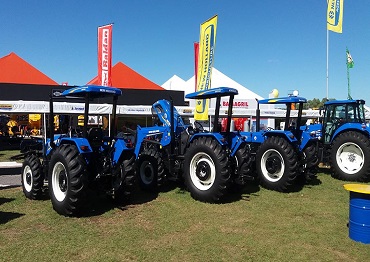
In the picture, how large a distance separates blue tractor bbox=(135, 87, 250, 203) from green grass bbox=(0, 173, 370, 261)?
456 mm

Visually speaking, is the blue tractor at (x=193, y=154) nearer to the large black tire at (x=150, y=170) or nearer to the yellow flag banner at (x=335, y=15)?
the large black tire at (x=150, y=170)

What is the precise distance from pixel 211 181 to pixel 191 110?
41.3 feet

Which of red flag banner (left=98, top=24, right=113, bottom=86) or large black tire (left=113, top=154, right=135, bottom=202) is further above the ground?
red flag banner (left=98, top=24, right=113, bottom=86)

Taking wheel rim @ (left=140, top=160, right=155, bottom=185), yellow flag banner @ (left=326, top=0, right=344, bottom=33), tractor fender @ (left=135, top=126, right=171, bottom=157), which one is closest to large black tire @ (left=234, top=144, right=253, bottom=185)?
tractor fender @ (left=135, top=126, right=171, bottom=157)

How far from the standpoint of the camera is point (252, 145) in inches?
356

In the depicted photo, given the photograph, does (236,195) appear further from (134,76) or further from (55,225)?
(134,76)

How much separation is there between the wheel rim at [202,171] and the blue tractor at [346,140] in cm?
474

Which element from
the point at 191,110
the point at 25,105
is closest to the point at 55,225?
the point at 25,105

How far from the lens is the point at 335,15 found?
62.0 ft

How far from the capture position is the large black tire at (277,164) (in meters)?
7.59

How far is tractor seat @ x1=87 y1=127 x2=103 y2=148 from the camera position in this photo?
6.15m

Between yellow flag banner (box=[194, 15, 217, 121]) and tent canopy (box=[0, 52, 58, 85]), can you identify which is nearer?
yellow flag banner (box=[194, 15, 217, 121])

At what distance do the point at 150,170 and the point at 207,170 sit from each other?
5.18 feet

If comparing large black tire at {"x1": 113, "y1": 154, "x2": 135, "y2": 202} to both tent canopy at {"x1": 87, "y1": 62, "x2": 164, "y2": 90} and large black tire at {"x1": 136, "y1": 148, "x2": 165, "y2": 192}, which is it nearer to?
large black tire at {"x1": 136, "y1": 148, "x2": 165, "y2": 192}
